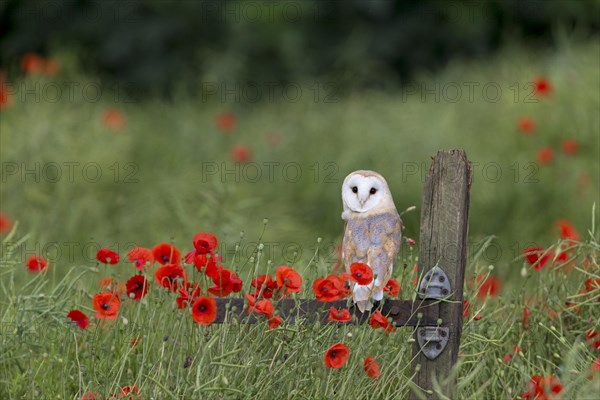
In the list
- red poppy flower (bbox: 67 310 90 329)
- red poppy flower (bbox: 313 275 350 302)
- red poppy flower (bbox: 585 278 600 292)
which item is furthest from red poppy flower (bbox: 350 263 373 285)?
red poppy flower (bbox: 585 278 600 292)

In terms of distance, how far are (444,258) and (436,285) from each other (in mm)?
86

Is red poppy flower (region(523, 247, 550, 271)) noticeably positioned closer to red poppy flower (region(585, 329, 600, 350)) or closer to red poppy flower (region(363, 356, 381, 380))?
red poppy flower (region(585, 329, 600, 350))

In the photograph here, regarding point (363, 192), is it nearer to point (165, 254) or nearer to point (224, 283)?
point (224, 283)

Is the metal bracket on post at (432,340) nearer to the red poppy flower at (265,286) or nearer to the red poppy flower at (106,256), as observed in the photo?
the red poppy flower at (265,286)

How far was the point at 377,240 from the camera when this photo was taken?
112 inches

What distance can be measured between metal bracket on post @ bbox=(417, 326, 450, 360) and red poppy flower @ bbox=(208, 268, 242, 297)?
577 mm

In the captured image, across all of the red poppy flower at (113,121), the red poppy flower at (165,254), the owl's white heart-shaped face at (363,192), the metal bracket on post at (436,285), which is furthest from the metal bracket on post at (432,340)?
the red poppy flower at (113,121)

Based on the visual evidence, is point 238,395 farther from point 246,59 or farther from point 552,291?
point 246,59

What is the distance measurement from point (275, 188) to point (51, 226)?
1.85 meters

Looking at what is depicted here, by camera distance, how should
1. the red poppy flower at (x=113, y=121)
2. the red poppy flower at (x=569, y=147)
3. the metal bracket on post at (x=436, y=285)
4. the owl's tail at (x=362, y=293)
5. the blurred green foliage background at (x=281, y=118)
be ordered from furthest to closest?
the red poppy flower at (x=113, y=121)
the blurred green foliage background at (x=281, y=118)
the red poppy flower at (x=569, y=147)
the metal bracket on post at (x=436, y=285)
the owl's tail at (x=362, y=293)

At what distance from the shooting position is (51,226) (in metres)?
6.13

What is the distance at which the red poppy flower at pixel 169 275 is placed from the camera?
9.51ft

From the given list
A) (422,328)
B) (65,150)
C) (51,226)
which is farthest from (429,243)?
(65,150)

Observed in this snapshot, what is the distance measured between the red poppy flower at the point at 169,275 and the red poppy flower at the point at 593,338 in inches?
55.3
